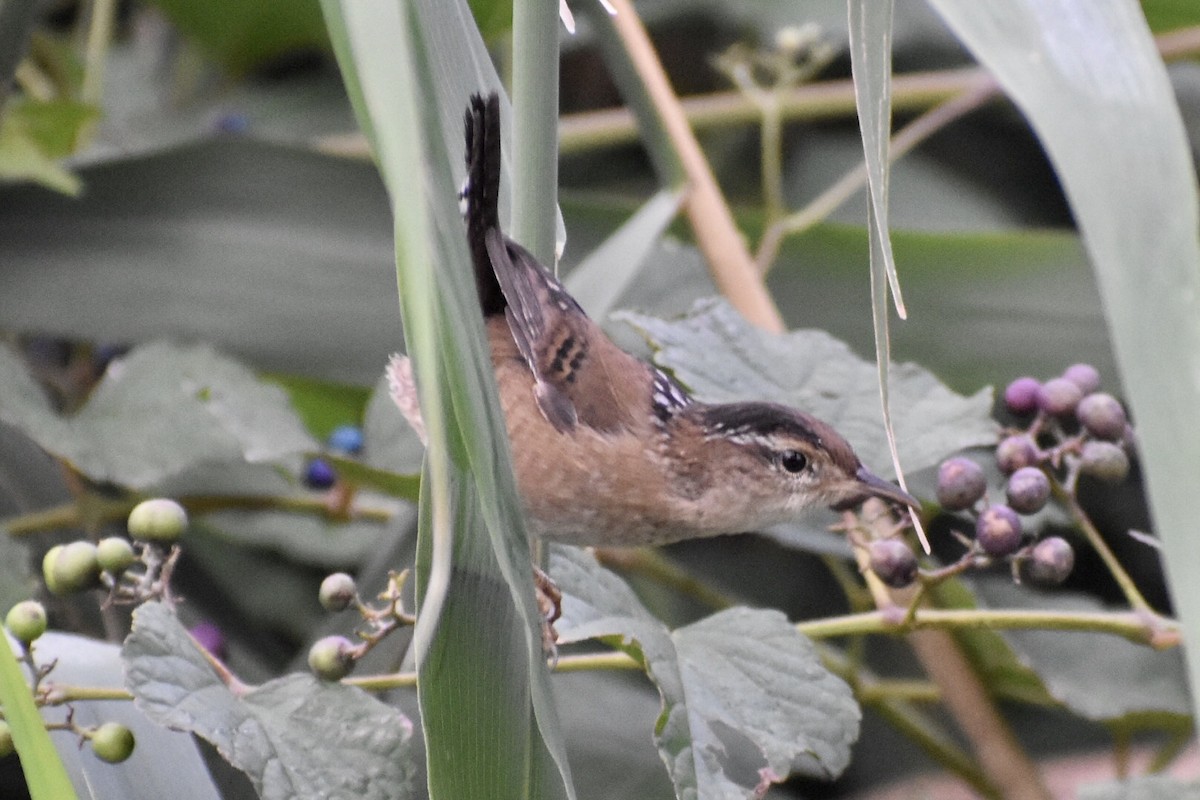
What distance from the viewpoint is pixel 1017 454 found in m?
1.08

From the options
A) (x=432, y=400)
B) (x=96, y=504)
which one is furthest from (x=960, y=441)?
(x=96, y=504)

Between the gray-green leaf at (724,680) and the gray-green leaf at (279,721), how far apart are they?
0.14m

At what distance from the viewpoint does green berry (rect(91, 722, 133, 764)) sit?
2.71 ft

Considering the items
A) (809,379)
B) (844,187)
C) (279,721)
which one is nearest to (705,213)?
(844,187)

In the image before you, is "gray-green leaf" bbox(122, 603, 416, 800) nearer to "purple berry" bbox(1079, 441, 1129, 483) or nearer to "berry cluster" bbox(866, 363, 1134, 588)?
"berry cluster" bbox(866, 363, 1134, 588)

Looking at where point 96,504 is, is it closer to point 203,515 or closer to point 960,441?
point 203,515

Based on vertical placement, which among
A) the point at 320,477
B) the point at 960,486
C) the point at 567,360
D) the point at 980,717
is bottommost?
the point at 980,717

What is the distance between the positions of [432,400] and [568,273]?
128 cm

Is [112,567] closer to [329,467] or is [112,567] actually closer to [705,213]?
[329,467]

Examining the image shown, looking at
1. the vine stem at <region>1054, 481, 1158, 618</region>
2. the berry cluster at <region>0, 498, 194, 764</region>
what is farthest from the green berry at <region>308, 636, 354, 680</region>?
the vine stem at <region>1054, 481, 1158, 618</region>

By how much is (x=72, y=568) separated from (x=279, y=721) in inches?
8.6

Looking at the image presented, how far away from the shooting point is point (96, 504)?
1345mm

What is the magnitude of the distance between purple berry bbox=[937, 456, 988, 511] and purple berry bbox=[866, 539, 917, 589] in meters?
0.10

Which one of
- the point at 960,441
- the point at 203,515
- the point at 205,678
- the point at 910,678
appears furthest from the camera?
the point at 910,678
